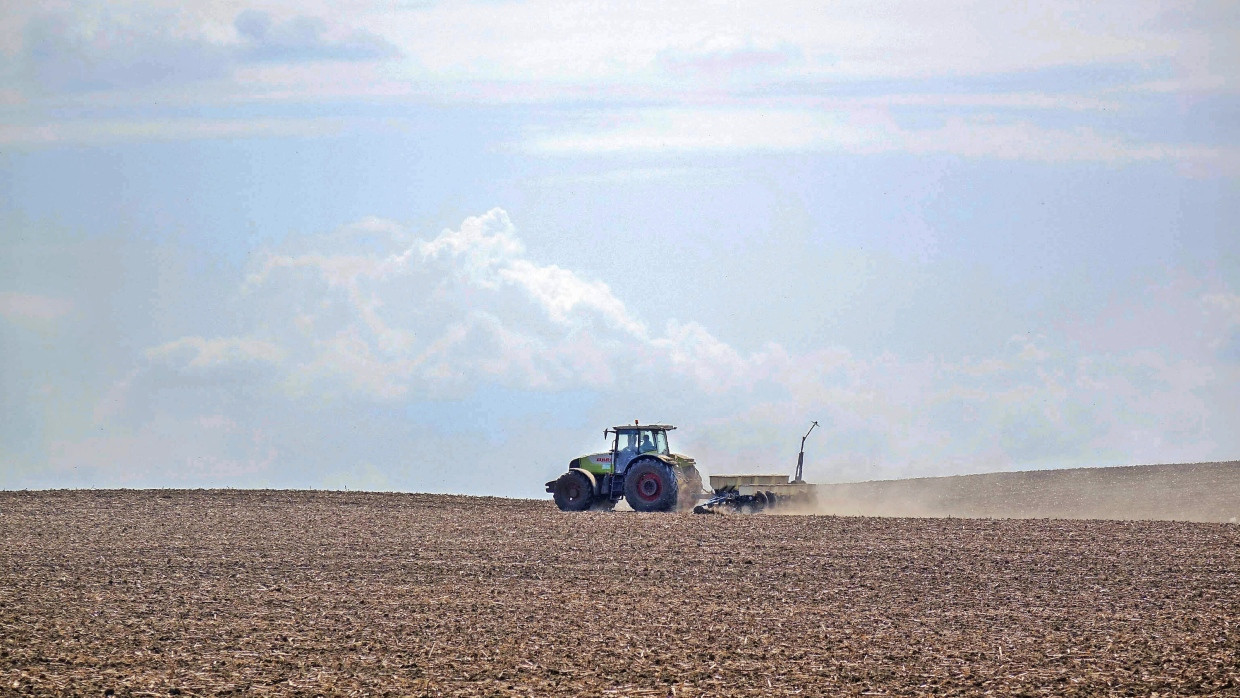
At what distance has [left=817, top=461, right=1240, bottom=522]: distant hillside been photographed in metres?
31.2

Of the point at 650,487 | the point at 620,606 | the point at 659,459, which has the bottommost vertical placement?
the point at 620,606

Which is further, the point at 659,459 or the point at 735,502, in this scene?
the point at 735,502

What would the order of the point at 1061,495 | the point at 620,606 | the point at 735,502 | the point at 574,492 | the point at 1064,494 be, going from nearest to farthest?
1. the point at 620,606
2. the point at 735,502
3. the point at 574,492
4. the point at 1061,495
5. the point at 1064,494

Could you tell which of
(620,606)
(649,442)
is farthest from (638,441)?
(620,606)

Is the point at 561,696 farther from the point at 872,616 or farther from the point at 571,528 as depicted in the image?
the point at 571,528

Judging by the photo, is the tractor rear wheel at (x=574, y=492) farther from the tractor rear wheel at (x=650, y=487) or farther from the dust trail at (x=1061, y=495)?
the dust trail at (x=1061, y=495)

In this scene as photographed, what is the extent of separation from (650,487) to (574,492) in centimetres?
206

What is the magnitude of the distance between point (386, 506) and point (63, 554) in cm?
888

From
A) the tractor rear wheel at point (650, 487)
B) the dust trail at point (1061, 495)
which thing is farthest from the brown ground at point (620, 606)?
the dust trail at point (1061, 495)

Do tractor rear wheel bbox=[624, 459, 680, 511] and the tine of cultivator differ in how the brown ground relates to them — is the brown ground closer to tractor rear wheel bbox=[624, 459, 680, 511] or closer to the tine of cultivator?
tractor rear wheel bbox=[624, 459, 680, 511]

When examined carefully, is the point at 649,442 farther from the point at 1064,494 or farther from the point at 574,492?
the point at 1064,494

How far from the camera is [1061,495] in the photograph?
121 ft

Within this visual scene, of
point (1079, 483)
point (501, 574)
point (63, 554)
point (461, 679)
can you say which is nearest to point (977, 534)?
point (501, 574)

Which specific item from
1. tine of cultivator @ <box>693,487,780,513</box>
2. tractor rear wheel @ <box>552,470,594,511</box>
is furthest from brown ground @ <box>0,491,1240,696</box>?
tractor rear wheel @ <box>552,470,594,511</box>
